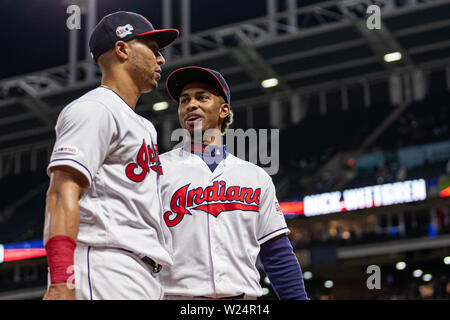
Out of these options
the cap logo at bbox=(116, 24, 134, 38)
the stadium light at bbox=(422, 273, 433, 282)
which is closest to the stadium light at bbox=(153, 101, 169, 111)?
the stadium light at bbox=(422, 273, 433, 282)

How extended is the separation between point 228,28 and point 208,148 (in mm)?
18041

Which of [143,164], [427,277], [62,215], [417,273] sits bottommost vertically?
[62,215]

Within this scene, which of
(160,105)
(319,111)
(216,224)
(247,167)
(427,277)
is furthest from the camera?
(319,111)

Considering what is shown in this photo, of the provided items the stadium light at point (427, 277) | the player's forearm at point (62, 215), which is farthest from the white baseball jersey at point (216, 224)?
the stadium light at point (427, 277)

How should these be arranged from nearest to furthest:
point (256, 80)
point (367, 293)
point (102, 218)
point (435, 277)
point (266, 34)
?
point (102, 218), point (435, 277), point (367, 293), point (266, 34), point (256, 80)

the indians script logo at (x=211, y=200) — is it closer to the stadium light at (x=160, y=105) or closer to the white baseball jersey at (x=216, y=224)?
the white baseball jersey at (x=216, y=224)

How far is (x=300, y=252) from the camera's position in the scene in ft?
62.9

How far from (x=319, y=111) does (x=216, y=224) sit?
22241mm

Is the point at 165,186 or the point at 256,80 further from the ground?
the point at 256,80

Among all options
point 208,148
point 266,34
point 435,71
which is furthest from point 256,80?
point 208,148

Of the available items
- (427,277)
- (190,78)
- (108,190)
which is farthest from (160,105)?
(108,190)

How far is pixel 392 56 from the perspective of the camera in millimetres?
22156

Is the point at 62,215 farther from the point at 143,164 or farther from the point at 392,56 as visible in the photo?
the point at 392,56

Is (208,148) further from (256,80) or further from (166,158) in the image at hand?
(256,80)
